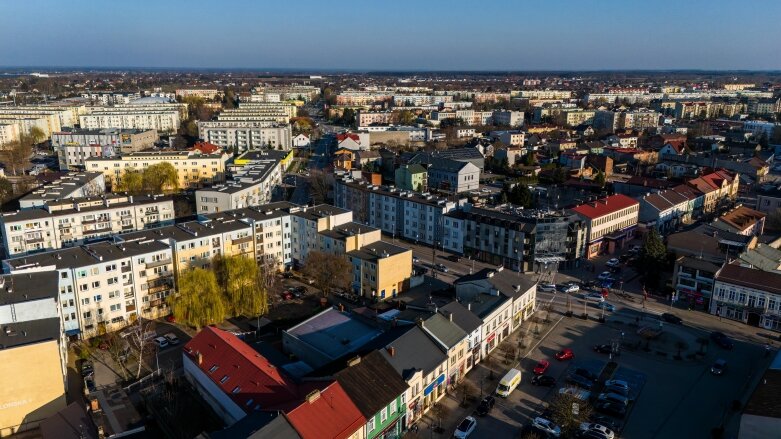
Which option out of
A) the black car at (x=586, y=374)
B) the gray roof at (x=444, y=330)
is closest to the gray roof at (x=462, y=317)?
the gray roof at (x=444, y=330)

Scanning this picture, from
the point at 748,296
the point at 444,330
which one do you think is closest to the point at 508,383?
the point at 444,330

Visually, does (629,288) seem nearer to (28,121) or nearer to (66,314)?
(66,314)

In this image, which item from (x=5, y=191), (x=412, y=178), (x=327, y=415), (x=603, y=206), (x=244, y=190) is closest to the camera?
(x=327, y=415)

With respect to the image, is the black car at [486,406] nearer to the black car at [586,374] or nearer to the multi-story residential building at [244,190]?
the black car at [586,374]

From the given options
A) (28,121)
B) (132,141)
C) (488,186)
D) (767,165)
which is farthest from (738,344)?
(28,121)

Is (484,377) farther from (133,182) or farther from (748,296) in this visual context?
(133,182)
